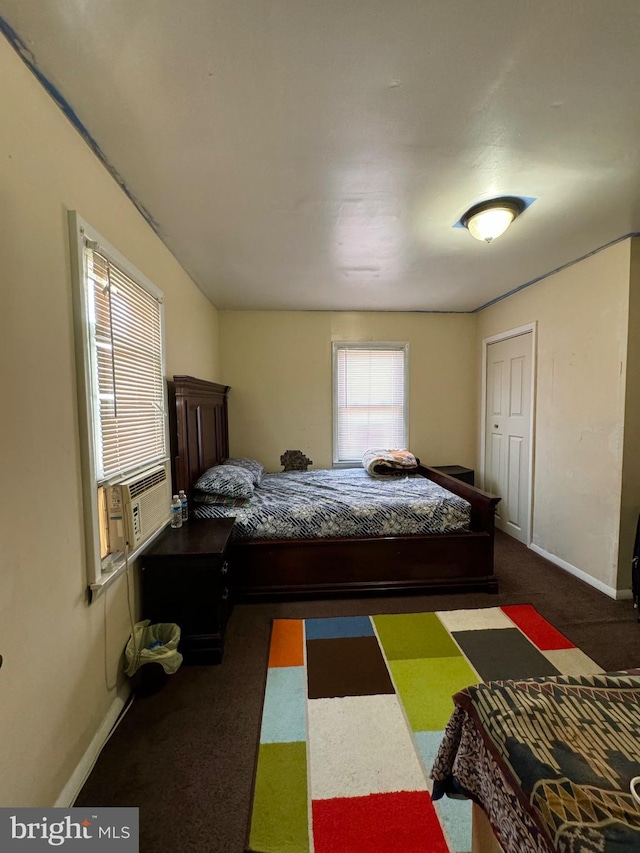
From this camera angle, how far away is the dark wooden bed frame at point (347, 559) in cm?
246

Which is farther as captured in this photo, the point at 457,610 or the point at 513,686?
the point at 457,610

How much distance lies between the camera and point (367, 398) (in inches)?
165

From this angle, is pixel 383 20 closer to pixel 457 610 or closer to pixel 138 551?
pixel 138 551

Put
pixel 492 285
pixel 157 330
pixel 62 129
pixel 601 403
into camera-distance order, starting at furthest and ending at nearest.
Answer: pixel 492 285
pixel 601 403
pixel 157 330
pixel 62 129

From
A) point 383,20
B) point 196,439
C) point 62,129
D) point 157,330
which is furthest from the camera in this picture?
point 196,439

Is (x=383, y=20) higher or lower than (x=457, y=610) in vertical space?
higher

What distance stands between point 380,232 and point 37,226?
1.83 metres

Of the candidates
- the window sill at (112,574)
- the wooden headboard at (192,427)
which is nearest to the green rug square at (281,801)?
the window sill at (112,574)

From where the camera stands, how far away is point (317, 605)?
2416 millimetres

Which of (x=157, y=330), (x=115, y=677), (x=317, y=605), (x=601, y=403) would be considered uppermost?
(x=157, y=330)

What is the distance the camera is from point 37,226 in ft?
3.71

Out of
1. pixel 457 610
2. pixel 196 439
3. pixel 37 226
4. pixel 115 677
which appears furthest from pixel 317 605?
pixel 37 226

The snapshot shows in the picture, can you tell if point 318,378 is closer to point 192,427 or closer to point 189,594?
point 192,427

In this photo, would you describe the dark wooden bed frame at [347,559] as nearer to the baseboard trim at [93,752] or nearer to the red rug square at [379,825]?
the baseboard trim at [93,752]
